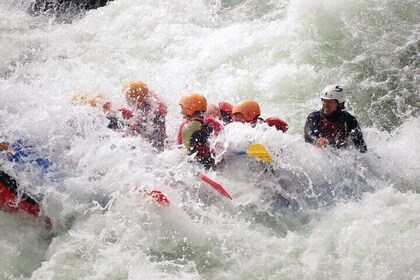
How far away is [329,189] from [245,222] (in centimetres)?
112

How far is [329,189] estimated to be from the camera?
20.3 feet

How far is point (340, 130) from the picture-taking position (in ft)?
21.0

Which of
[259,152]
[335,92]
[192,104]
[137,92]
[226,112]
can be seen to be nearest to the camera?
[259,152]

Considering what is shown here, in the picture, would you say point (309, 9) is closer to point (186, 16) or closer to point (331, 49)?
point (331, 49)

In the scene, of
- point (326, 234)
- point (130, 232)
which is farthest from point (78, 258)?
point (326, 234)

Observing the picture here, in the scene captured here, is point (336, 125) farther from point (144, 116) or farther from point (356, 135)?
point (144, 116)

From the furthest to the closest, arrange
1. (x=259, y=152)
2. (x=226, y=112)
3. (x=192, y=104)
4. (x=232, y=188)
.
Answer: (x=226, y=112), (x=192, y=104), (x=232, y=188), (x=259, y=152)

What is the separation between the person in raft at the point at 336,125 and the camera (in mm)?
6332

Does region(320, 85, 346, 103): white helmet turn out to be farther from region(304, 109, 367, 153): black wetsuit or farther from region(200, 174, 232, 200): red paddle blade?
region(200, 174, 232, 200): red paddle blade

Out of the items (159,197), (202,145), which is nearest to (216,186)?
(202,145)

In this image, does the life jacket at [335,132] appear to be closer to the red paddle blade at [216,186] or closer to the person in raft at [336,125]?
the person in raft at [336,125]

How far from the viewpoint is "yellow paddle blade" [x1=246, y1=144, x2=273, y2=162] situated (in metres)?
5.93

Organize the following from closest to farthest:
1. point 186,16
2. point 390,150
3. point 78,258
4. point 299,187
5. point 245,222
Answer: point 78,258 < point 245,222 < point 299,187 < point 390,150 < point 186,16

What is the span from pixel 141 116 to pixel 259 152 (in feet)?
5.25
